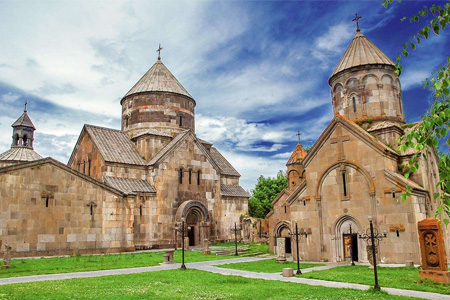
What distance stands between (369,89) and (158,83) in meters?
15.5

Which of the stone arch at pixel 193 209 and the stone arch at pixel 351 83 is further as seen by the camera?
the stone arch at pixel 193 209

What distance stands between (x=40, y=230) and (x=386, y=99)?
17602 millimetres

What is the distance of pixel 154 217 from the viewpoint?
71.4ft

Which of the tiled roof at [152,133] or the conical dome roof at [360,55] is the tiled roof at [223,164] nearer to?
the tiled roof at [152,133]

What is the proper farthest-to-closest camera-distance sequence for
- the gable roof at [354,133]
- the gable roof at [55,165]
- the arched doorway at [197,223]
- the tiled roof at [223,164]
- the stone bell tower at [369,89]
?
1. the tiled roof at [223,164]
2. the arched doorway at [197,223]
3. the stone bell tower at [369,89]
4. the gable roof at [55,165]
5. the gable roof at [354,133]

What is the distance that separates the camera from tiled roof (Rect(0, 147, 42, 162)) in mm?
29344

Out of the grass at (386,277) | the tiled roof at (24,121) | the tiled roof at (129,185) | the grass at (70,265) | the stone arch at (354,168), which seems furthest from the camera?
the tiled roof at (24,121)

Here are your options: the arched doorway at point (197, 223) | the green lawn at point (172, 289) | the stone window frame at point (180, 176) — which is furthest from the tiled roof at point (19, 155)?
the green lawn at point (172, 289)

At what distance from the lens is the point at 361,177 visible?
14672 mm

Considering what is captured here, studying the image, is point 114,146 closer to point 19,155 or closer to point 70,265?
point 70,265

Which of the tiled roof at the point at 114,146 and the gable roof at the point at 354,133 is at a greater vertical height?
the tiled roof at the point at 114,146

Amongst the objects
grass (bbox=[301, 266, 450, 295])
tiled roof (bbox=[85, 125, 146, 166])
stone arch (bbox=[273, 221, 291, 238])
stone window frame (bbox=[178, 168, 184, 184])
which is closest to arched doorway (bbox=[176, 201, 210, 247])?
stone window frame (bbox=[178, 168, 184, 184])

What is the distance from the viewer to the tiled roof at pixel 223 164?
29.5 metres

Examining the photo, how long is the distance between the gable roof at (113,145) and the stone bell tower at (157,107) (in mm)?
1499
